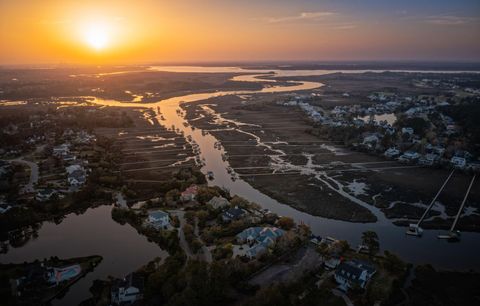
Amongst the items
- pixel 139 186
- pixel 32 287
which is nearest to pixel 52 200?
pixel 139 186

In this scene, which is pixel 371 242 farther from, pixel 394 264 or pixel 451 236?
pixel 451 236

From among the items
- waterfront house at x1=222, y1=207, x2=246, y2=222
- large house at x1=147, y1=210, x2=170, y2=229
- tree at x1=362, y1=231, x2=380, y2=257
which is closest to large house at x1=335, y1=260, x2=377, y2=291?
tree at x1=362, y1=231, x2=380, y2=257

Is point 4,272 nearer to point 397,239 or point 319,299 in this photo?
point 319,299

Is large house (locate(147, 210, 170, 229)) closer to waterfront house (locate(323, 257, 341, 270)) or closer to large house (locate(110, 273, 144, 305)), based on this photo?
large house (locate(110, 273, 144, 305))

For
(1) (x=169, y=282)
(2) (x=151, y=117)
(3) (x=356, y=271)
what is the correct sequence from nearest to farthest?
(1) (x=169, y=282) → (3) (x=356, y=271) → (2) (x=151, y=117)

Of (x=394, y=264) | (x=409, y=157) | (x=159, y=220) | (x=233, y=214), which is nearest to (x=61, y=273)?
(x=159, y=220)
